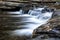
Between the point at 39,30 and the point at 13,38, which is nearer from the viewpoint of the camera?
the point at 39,30

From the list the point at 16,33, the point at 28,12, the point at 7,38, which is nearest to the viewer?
the point at 7,38

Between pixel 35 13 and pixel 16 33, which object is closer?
Result: pixel 16 33

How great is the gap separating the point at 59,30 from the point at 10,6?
36.3 feet

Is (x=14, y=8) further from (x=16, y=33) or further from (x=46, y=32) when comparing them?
(x=46, y=32)

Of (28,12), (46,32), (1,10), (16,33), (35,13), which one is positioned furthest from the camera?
(1,10)

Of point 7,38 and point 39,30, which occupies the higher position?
point 39,30

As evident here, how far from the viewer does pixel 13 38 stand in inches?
256

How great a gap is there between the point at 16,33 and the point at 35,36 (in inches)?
65.1

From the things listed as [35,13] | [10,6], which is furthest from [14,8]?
[35,13]

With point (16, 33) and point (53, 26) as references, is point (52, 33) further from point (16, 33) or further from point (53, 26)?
point (16, 33)

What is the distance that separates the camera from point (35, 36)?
581 cm

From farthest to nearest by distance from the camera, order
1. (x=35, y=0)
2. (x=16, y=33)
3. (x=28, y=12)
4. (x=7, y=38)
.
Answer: (x=35, y=0) < (x=28, y=12) < (x=16, y=33) < (x=7, y=38)

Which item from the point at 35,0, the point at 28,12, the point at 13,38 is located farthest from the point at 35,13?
the point at 35,0

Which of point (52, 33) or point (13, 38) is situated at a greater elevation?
point (52, 33)
